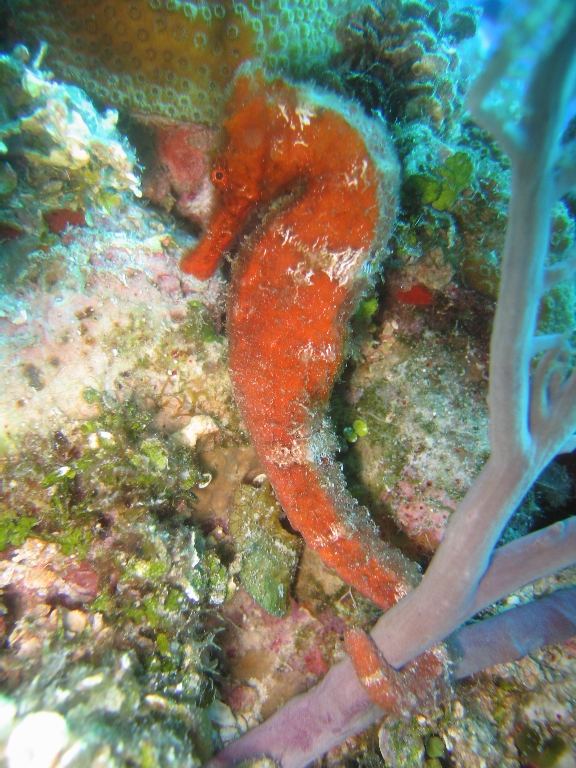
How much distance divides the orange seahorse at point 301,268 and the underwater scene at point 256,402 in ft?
0.07

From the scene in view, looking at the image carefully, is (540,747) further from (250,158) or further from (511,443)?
(250,158)

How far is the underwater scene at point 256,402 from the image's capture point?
224 centimetres

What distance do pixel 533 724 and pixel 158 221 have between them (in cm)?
509

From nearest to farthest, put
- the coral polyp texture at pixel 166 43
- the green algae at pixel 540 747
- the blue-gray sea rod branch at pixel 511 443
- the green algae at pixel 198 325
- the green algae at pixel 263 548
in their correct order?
the blue-gray sea rod branch at pixel 511 443, the coral polyp texture at pixel 166 43, the green algae at pixel 540 747, the green algae at pixel 198 325, the green algae at pixel 263 548

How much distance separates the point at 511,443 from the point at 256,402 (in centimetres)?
183

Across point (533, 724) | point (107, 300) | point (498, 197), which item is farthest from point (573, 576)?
point (107, 300)

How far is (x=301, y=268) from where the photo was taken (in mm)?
2684

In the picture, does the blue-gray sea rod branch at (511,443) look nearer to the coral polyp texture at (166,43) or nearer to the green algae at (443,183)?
the green algae at (443,183)

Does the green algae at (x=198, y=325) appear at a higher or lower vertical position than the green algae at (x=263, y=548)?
higher

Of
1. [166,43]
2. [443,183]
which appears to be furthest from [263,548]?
[166,43]

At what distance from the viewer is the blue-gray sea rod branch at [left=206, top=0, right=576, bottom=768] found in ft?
5.06

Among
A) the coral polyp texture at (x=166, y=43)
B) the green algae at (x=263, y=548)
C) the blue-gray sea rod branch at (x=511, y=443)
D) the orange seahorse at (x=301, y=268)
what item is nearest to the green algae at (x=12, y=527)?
the green algae at (x=263, y=548)

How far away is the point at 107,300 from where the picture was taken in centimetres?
287

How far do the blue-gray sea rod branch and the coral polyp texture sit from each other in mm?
1946
